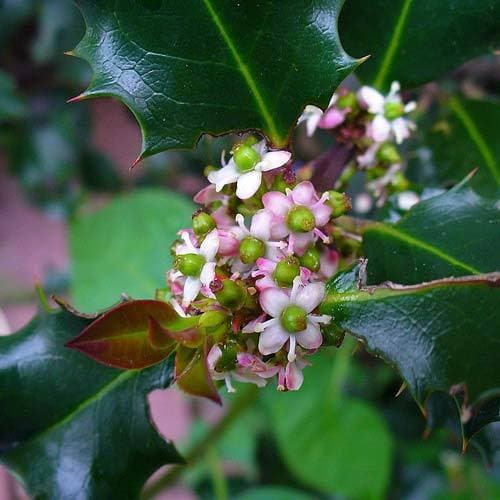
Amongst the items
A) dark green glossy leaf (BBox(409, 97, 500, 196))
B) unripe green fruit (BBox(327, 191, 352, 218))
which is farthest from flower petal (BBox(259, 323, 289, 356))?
dark green glossy leaf (BBox(409, 97, 500, 196))

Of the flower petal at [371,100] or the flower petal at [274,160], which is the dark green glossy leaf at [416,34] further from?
the flower petal at [274,160]

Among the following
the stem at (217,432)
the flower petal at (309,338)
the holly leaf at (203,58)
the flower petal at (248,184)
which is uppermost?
the holly leaf at (203,58)

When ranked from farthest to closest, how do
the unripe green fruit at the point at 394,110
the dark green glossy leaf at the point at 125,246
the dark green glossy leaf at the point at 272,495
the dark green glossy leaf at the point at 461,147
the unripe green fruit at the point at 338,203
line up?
the dark green glossy leaf at the point at 272,495 → the dark green glossy leaf at the point at 125,246 → the dark green glossy leaf at the point at 461,147 → the unripe green fruit at the point at 394,110 → the unripe green fruit at the point at 338,203

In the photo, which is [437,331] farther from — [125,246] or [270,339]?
[125,246]

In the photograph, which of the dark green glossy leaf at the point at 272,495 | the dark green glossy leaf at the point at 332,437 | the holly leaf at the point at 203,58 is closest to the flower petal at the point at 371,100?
the holly leaf at the point at 203,58

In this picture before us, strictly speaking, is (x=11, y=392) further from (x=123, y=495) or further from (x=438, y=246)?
(x=438, y=246)

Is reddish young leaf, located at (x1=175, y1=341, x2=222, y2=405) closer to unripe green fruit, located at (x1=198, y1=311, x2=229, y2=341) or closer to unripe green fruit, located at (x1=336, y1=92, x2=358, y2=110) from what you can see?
unripe green fruit, located at (x1=198, y1=311, x2=229, y2=341)

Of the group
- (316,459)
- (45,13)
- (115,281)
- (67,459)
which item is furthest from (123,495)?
(45,13)

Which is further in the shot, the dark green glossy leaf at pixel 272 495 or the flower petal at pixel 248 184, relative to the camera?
the dark green glossy leaf at pixel 272 495
